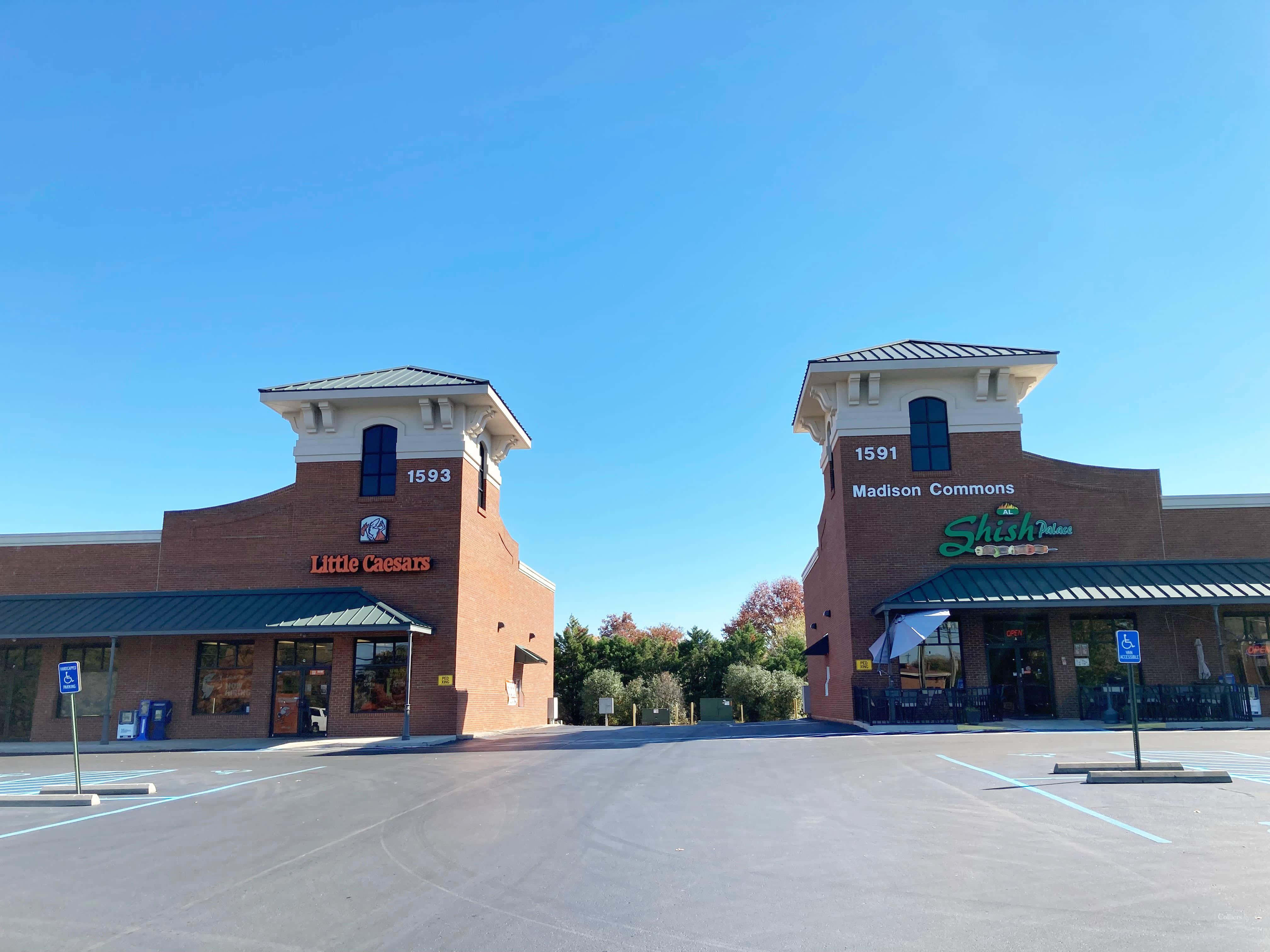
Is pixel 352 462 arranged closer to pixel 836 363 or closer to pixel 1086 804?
pixel 836 363

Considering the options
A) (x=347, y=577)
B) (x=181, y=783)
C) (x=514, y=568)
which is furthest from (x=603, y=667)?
(x=181, y=783)

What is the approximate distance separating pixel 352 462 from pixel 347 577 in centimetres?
385

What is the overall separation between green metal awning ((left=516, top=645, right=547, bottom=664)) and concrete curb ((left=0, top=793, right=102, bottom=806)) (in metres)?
23.0

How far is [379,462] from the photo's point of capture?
30.0 m

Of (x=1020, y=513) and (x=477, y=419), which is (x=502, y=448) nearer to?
(x=477, y=419)

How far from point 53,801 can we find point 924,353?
2574 centimetres

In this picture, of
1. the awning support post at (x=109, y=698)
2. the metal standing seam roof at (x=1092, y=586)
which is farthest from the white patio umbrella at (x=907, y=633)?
the awning support post at (x=109, y=698)

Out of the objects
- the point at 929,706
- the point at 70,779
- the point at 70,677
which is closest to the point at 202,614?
the point at 70,779

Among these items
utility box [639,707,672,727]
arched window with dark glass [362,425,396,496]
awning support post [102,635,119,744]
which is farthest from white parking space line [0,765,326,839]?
utility box [639,707,672,727]

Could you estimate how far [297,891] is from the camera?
25.6 feet

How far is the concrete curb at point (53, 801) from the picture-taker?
13703mm

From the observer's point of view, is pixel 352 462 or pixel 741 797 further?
pixel 352 462

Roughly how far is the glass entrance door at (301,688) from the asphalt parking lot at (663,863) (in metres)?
12.1

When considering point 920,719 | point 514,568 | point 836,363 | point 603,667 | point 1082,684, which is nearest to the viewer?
point 920,719
